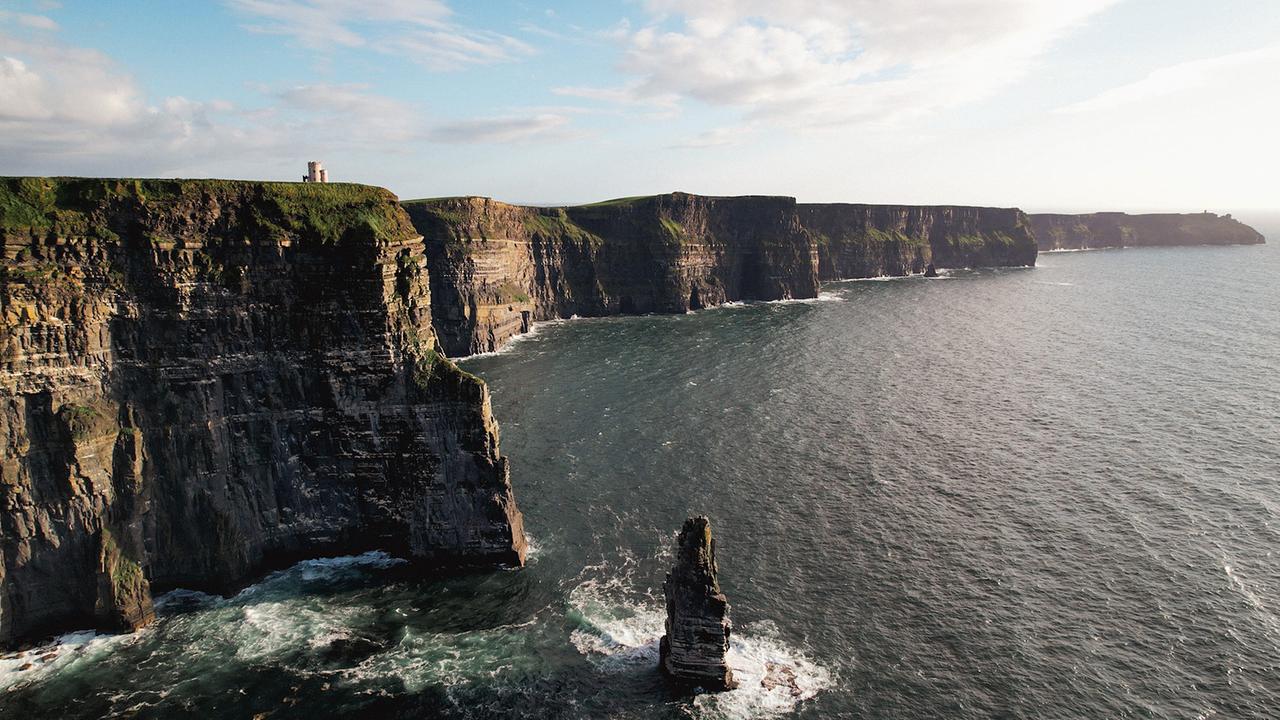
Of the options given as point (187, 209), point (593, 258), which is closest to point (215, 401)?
point (187, 209)

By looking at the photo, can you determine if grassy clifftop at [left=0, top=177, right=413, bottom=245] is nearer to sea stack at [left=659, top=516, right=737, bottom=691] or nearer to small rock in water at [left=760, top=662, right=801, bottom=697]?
sea stack at [left=659, top=516, right=737, bottom=691]

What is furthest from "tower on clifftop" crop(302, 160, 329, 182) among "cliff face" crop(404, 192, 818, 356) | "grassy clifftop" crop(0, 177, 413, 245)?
"cliff face" crop(404, 192, 818, 356)

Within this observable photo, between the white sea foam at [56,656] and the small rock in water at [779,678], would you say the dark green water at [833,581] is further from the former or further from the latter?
the small rock in water at [779,678]

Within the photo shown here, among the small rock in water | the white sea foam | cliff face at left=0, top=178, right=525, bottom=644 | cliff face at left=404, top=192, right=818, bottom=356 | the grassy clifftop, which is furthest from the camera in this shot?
cliff face at left=404, top=192, right=818, bottom=356

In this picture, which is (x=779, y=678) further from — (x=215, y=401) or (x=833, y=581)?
(x=215, y=401)

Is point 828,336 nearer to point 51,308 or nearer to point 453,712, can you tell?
point 453,712

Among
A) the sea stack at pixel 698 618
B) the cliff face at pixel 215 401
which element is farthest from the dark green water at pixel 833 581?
the cliff face at pixel 215 401

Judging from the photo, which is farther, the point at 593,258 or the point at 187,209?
the point at 593,258
